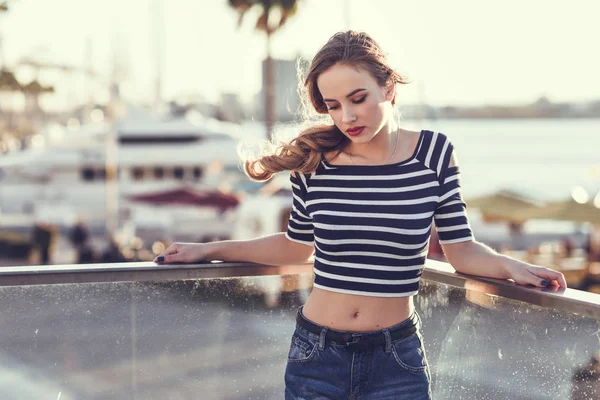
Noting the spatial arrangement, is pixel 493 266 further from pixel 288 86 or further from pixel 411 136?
pixel 288 86

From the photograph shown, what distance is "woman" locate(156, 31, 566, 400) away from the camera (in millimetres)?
2348

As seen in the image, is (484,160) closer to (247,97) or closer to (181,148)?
(247,97)

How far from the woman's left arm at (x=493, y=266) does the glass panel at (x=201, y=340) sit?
0.15 meters

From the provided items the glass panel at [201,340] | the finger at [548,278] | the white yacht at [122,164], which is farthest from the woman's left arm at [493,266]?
the white yacht at [122,164]

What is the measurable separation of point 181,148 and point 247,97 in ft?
81.9

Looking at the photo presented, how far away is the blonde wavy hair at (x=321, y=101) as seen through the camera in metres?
2.36

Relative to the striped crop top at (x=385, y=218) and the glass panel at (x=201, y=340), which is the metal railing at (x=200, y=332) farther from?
the striped crop top at (x=385, y=218)

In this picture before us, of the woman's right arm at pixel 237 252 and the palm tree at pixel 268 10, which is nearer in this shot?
the woman's right arm at pixel 237 252

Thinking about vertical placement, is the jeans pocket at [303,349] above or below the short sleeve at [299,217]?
below

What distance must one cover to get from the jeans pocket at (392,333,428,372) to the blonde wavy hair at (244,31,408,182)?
617 mm

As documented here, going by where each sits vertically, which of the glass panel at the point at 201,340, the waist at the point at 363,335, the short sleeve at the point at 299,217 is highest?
the short sleeve at the point at 299,217

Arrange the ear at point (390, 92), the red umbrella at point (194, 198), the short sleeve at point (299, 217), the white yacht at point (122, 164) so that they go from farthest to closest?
the white yacht at point (122, 164) < the red umbrella at point (194, 198) < the short sleeve at point (299, 217) < the ear at point (390, 92)

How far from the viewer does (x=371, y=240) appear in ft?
7.67

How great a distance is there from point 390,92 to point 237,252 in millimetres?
882
